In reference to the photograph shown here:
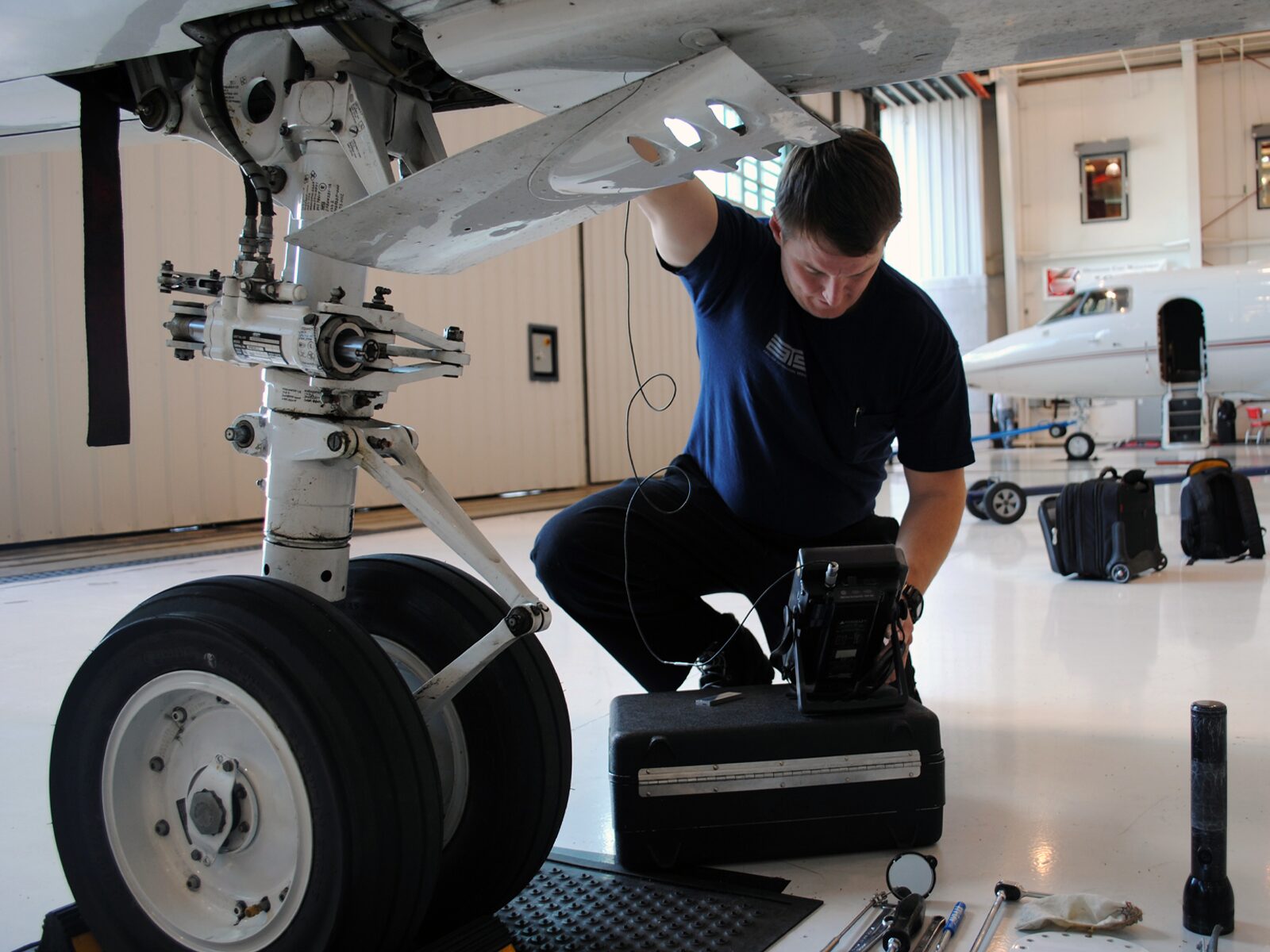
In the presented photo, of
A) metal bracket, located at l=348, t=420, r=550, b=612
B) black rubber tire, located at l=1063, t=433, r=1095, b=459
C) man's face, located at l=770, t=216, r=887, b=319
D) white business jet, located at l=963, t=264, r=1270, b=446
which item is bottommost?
metal bracket, located at l=348, t=420, r=550, b=612

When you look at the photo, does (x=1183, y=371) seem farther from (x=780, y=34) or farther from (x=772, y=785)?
(x=780, y=34)

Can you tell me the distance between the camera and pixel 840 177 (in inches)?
65.0

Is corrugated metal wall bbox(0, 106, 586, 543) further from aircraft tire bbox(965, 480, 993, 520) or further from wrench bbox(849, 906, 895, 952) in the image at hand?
wrench bbox(849, 906, 895, 952)

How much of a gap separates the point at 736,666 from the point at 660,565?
0.85ft

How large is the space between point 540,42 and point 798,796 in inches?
43.2

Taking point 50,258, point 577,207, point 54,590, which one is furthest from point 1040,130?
point 577,207

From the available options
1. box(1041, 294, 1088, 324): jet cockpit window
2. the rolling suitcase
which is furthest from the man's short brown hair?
box(1041, 294, 1088, 324): jet cockpit window

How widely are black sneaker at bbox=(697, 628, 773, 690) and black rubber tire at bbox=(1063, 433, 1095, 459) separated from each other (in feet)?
36.0

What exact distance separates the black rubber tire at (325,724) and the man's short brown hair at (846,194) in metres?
1.01

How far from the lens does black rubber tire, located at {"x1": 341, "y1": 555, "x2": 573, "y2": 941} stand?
129cm

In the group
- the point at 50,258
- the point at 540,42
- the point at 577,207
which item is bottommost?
the point at 577,207

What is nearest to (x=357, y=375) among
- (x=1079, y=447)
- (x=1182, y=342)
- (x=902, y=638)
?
(x=902, y=638)

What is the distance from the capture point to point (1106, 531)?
4262mm

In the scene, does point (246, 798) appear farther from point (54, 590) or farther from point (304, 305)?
point (54, 590)
